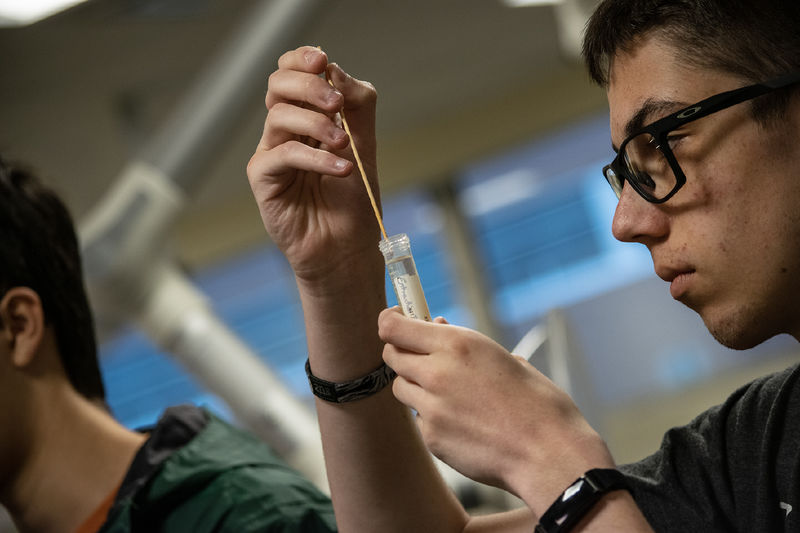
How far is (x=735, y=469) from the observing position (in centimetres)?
100

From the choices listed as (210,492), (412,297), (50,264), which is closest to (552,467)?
(412,297)

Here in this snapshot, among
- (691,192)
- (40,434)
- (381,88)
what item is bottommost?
(40,434)

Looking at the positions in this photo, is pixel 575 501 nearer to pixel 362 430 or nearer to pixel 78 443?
pixel 362 430

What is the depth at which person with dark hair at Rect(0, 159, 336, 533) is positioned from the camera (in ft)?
4.25

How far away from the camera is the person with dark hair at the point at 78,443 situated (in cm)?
129

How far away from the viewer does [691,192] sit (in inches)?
35.3

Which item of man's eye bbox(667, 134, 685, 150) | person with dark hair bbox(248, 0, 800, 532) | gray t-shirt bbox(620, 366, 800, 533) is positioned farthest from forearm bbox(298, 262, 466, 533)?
man's eye bbox(667, 134, 685, 150)

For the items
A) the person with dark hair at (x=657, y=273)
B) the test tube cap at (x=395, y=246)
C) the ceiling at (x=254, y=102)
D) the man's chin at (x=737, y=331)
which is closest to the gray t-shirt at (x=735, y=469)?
the person with dark hair at (x=657, y=273)

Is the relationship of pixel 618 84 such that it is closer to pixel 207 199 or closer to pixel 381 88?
pixel 381 88

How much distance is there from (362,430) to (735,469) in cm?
43

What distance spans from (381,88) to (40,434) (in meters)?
3.62

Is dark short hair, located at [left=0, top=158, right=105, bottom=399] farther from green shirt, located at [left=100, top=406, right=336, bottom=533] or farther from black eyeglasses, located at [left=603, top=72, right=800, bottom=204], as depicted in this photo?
black eyeglasses, located at [left=603, top=72, right=800, bottom=204]

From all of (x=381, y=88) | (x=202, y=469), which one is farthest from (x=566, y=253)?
(x=202, y=469)

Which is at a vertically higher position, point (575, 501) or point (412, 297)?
point (412, 297)
